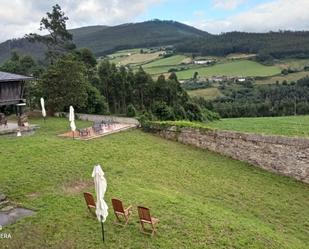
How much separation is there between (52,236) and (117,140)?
1267 cm

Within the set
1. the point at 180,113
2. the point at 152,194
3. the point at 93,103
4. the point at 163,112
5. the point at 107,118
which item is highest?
the point at 93,103

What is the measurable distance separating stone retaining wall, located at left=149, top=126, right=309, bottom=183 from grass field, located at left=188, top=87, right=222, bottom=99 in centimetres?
5616

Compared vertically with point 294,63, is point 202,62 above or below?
above

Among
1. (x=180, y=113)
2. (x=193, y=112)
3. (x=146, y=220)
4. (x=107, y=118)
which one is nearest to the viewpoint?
(x=146, y=220)

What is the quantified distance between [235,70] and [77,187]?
9197 cm

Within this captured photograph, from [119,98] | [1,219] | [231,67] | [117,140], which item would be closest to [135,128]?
[117,140]

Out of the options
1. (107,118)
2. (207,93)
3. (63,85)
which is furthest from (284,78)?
(63,85)

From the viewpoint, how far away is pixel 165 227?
11320 mm

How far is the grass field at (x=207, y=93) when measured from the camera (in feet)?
264

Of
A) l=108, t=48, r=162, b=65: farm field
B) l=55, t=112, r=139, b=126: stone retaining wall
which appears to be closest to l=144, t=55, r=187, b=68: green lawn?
l=108, t=48, r=162, b=65: farm field

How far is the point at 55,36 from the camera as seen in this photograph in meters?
47.7

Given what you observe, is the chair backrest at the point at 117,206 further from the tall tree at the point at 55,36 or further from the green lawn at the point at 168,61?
the green lawn at the point at 168,61

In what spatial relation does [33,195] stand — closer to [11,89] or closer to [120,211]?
[120,211]

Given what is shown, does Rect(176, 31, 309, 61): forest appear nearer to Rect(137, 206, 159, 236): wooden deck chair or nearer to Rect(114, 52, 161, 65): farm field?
Rect(114, 52, 161, 65): farm field
